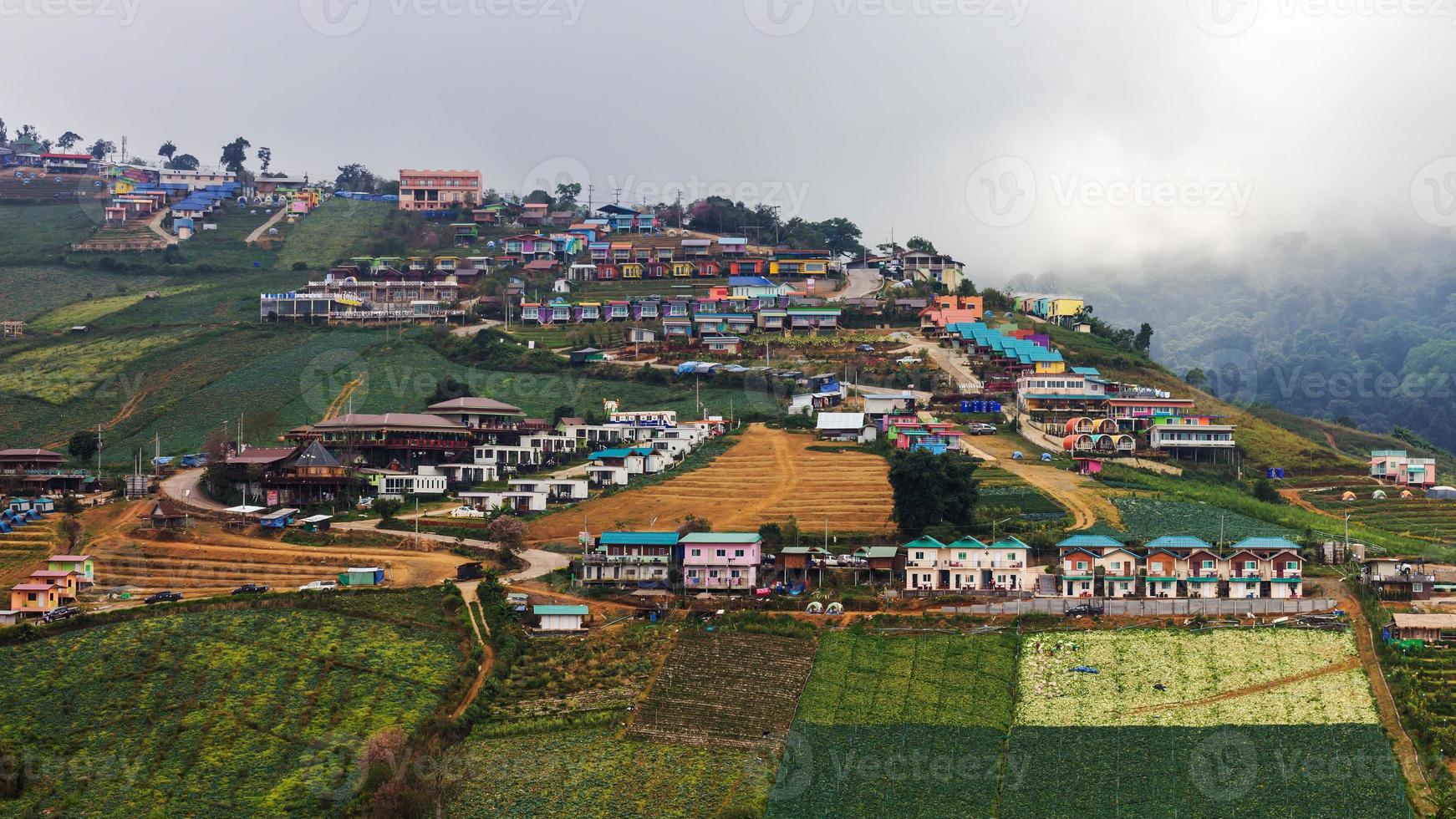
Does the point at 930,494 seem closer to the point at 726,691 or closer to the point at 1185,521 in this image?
the point at 1185,521

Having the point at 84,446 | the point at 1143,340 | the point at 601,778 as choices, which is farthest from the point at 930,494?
the point at 1143,340

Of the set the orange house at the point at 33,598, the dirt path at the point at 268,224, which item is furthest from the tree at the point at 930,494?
the dirt path at the point at 268,224

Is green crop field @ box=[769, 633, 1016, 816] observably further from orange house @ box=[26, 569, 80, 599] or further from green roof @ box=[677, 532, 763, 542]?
orange house @ box=[26, 569, 80, 599]

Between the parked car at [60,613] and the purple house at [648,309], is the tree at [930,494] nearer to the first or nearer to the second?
the parked car at [60,613]

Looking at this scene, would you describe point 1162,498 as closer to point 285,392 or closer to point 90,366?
point 285,392

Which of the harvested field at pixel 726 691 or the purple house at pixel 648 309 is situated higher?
the purple house at pixel 648 309
